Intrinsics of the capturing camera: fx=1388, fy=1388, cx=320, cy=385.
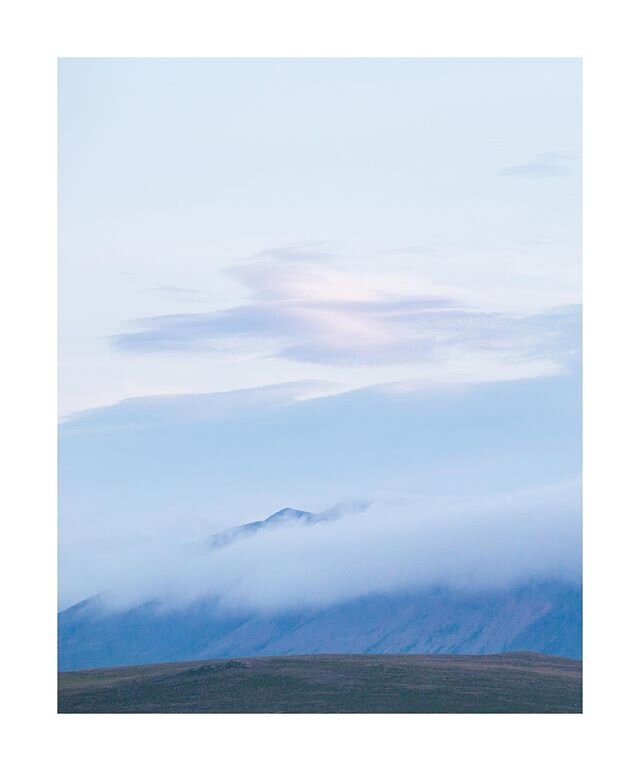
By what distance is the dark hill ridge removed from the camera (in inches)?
451

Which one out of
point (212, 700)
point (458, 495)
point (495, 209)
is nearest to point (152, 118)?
point (495, 209)

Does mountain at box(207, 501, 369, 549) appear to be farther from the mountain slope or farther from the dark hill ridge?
the dark hill ridge

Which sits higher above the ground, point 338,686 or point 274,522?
point 274,522

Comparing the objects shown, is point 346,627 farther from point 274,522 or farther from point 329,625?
point 274,522

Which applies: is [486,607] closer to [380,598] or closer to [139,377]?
[380,598]

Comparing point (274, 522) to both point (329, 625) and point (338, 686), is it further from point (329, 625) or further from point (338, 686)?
point (338, 686)

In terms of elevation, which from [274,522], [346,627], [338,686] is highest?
[274,522]

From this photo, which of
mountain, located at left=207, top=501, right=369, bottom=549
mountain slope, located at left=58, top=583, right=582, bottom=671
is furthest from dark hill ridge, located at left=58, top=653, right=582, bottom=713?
mountain, located at left=207, top=501, right=369, bottom=549

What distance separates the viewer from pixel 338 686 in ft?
38.2

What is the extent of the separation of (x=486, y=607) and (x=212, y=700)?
2510 mm

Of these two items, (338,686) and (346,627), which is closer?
(338,686)

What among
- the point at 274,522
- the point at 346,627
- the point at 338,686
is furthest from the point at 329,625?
the point at 274,522

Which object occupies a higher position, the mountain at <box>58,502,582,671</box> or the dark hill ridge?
the mountain at <box>58,502,582,671</box>

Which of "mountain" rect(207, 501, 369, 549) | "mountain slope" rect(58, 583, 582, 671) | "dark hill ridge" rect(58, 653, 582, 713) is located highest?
"mountain" rect(207, 501, 369, 549)
